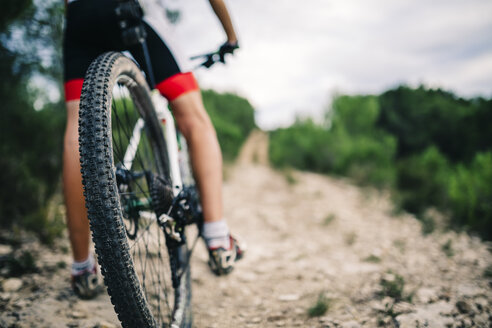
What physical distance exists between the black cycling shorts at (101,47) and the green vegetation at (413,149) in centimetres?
399

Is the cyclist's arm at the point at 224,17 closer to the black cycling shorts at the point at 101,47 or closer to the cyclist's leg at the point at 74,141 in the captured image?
the black cycling shorts at the point at 101,47

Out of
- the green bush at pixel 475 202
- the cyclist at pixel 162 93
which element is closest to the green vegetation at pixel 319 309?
the cyclist at pixel 162 93

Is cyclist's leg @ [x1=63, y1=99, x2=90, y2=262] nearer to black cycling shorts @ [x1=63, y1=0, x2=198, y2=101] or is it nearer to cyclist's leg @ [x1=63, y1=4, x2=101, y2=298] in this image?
cyclist's leg @ [x1=63, y1=4, x2=101, y2=298]

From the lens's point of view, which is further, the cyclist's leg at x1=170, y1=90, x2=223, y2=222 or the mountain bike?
the cyclist's leg at x1=170, y1=90, x2=223, y2=222

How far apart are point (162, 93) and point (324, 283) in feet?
5.82

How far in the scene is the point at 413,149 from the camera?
23.6 meters

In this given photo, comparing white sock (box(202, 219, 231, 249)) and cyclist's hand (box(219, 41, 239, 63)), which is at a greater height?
cyclist's hand (box(219, 41, 239, 63))

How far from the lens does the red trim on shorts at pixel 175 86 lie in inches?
51.3

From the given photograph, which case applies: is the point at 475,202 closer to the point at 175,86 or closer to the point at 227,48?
the point at 227,48

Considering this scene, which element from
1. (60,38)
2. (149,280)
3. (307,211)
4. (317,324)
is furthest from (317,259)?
(60,38)

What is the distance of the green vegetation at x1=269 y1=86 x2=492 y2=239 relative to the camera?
190 inches

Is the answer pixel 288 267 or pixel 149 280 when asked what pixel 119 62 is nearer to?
pixel 149 280

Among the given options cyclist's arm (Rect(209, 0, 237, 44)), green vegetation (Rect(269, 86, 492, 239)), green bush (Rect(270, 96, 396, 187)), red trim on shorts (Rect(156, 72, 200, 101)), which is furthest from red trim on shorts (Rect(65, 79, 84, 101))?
green bush (Rect(270, 96, 396, 187))

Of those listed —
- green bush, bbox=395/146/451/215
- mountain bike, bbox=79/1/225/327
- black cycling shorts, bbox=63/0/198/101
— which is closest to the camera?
mountain bike, bbox=79/1/225/327
